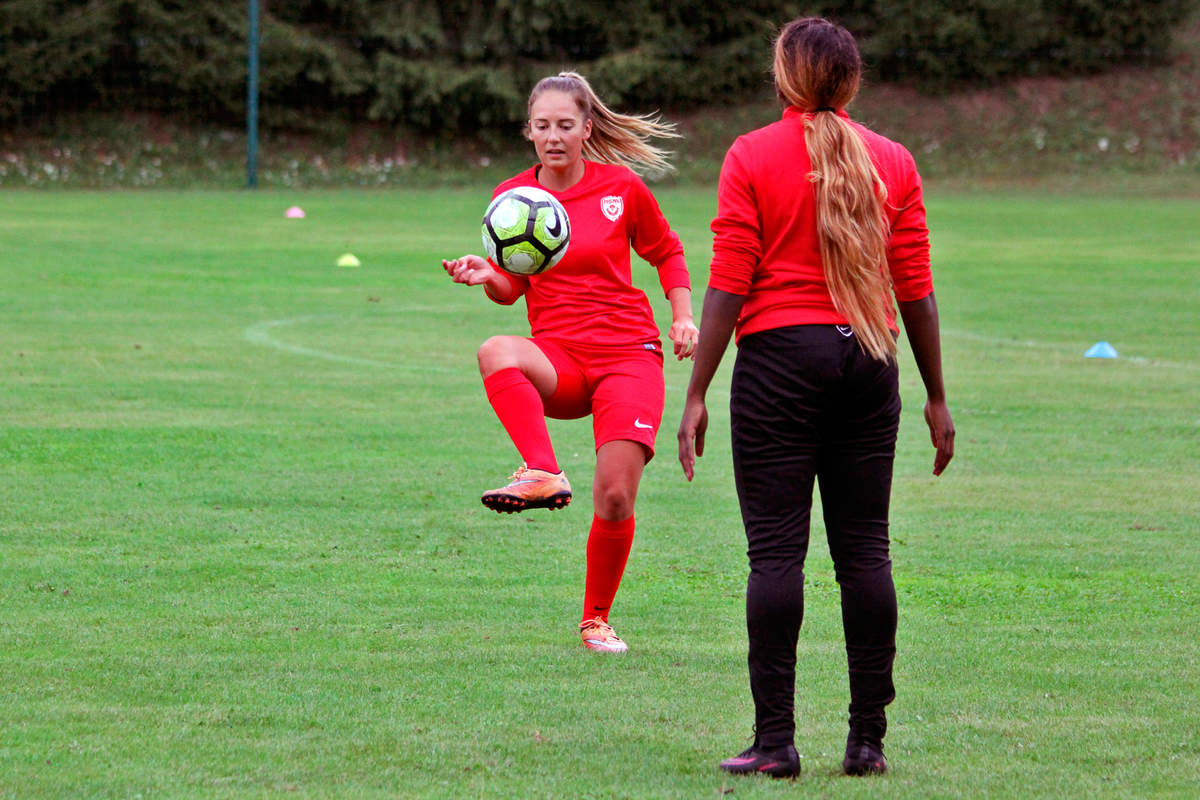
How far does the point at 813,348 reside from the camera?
4.36 meters

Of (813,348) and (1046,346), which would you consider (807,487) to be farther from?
(1046,346)

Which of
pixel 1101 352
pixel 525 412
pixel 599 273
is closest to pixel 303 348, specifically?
pixel 1101 352

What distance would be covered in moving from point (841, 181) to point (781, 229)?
0.21m

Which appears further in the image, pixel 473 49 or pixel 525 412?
pixel 473 49

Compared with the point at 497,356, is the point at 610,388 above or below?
below

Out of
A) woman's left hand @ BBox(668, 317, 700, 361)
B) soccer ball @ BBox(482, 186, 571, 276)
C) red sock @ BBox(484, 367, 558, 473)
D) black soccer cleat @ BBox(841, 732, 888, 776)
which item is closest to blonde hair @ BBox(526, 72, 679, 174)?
soccer ball @ BBox(482, 186, 571, 276)

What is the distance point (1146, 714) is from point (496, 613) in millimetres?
2518

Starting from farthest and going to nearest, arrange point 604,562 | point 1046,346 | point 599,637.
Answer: point 1046,346
point 604,562
point 599,637

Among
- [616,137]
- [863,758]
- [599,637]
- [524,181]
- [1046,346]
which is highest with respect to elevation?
[616,137]

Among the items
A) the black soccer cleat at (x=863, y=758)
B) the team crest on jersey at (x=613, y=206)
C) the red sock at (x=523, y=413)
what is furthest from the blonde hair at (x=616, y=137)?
the black soccer cleat at (x=863, y=758)

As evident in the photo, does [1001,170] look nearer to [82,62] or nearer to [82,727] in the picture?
[82,62]

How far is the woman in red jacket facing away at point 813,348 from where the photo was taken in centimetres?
435

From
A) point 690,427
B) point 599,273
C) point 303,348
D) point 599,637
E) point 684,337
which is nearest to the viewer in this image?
point 690,427

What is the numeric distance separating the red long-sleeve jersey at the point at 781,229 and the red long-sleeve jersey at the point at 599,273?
1733 millimetres
